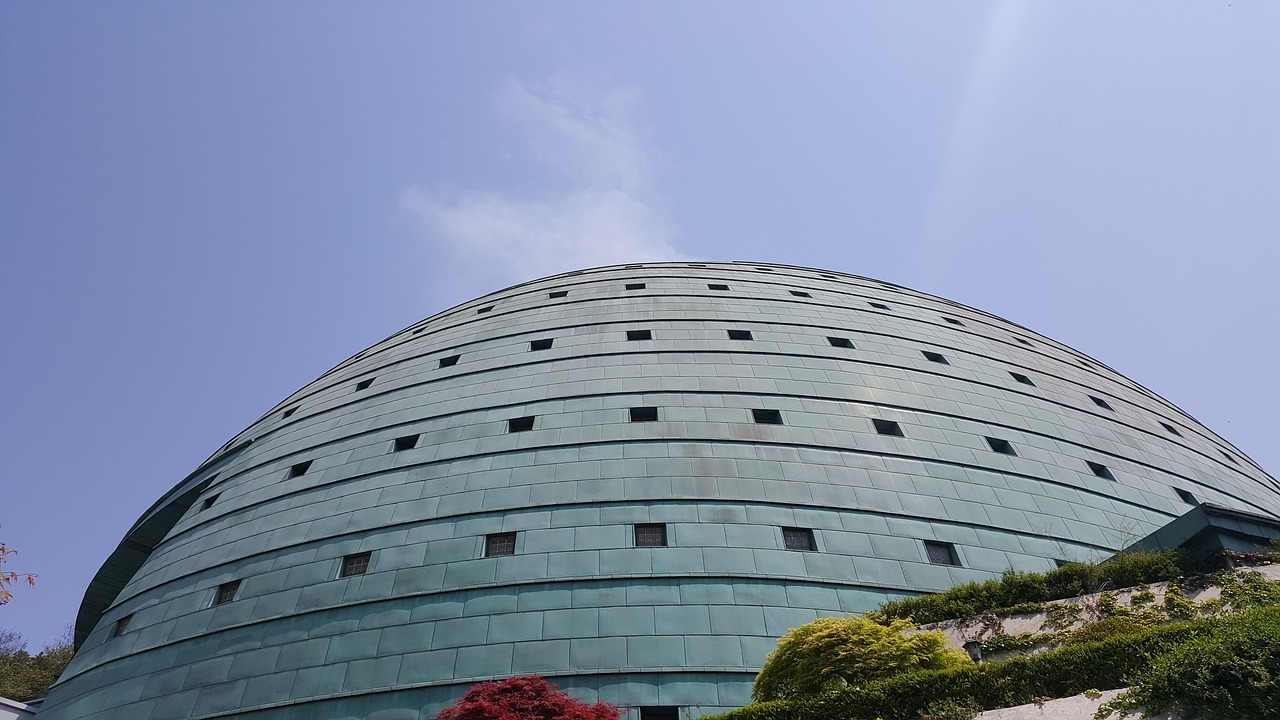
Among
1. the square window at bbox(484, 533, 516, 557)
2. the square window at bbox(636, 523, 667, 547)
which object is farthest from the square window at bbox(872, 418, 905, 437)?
the square window at bbox(484, 533, 516, 557)

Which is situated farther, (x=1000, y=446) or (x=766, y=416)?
(x=1000, y=446)

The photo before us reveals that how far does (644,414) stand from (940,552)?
23.9 ft

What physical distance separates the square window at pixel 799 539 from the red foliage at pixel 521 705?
5.79 metres

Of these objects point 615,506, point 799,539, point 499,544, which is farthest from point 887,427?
point 499,544

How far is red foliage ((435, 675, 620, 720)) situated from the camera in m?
8.79

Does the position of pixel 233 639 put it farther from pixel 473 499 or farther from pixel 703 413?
pixel 703 413

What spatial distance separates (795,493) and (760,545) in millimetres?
1801

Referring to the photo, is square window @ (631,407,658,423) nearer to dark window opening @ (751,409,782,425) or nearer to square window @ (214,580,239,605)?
dark window opening @ (751,409,782,425)

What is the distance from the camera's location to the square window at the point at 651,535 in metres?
14.1

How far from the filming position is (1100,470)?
1847 cm

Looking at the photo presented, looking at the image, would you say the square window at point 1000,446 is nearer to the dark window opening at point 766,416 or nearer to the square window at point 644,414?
the dark window opening at point 766,416

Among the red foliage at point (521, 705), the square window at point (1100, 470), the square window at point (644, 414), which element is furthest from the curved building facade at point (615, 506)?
the red foliage at point (521, 705)

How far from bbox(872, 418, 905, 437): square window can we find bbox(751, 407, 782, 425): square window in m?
2.44

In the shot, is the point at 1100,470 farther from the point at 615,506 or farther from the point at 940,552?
the point at 615,506
